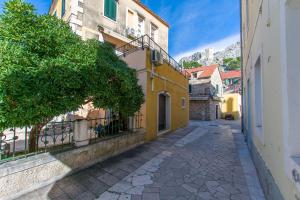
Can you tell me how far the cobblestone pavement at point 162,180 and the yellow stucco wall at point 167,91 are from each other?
8.39 feet

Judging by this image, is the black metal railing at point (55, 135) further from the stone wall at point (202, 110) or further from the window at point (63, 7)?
the stone wall at point (202, 110)

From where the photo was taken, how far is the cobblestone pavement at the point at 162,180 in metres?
3.37

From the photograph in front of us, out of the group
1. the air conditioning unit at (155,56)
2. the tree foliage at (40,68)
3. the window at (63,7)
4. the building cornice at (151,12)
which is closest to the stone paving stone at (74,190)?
the tree foliage at (40,68)

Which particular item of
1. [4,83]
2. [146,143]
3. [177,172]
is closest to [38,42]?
[4,83]

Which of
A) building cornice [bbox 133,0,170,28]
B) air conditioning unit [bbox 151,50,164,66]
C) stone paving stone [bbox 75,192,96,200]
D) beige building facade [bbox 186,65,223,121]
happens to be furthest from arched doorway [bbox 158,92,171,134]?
beige building facade [bbox 186,65,223,121]

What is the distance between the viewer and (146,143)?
7605 millimetres

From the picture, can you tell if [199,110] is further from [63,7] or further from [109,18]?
[63,7]

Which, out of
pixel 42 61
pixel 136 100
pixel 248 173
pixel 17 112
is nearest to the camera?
pixel 17 112

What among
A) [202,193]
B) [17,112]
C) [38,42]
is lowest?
[202,193]

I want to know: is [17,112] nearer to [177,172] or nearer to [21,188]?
[21,188]

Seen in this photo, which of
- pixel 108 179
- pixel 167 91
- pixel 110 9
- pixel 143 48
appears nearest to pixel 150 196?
pixel 108 179

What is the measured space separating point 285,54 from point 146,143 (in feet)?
21.1

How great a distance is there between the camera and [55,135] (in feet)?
14.1

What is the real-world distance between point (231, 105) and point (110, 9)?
2222 centimetres
